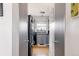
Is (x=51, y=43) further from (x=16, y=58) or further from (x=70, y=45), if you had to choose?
(x=16, y=58)

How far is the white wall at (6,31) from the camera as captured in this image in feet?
3.37

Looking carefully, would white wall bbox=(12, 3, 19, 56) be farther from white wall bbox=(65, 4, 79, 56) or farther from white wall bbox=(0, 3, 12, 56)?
white wall bbox=(65, 4, 79, 56)

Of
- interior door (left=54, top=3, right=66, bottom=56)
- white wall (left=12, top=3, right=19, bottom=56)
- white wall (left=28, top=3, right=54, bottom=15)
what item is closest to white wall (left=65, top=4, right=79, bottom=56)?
interior door (left=54, top=3, right=66, bottom=56)

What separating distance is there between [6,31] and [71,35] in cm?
56

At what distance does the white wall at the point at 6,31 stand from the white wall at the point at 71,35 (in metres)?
0.48

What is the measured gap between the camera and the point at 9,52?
1.06 metres

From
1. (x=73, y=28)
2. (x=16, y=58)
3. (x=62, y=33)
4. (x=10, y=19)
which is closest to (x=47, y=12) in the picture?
(x=62, y=33)

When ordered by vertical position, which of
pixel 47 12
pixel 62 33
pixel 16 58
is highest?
pixel 47 12

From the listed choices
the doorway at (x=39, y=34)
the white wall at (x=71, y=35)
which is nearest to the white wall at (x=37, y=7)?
the doorway at (x=39, y=34)

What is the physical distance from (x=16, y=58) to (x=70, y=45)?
0.52 metres

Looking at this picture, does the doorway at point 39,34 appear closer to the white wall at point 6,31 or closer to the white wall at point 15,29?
the white wall at point 15,29

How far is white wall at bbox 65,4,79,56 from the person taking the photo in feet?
3.76

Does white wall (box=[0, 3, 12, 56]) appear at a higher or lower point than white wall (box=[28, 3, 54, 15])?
lower

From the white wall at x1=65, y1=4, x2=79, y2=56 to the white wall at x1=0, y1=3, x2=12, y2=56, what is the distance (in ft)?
1.58
